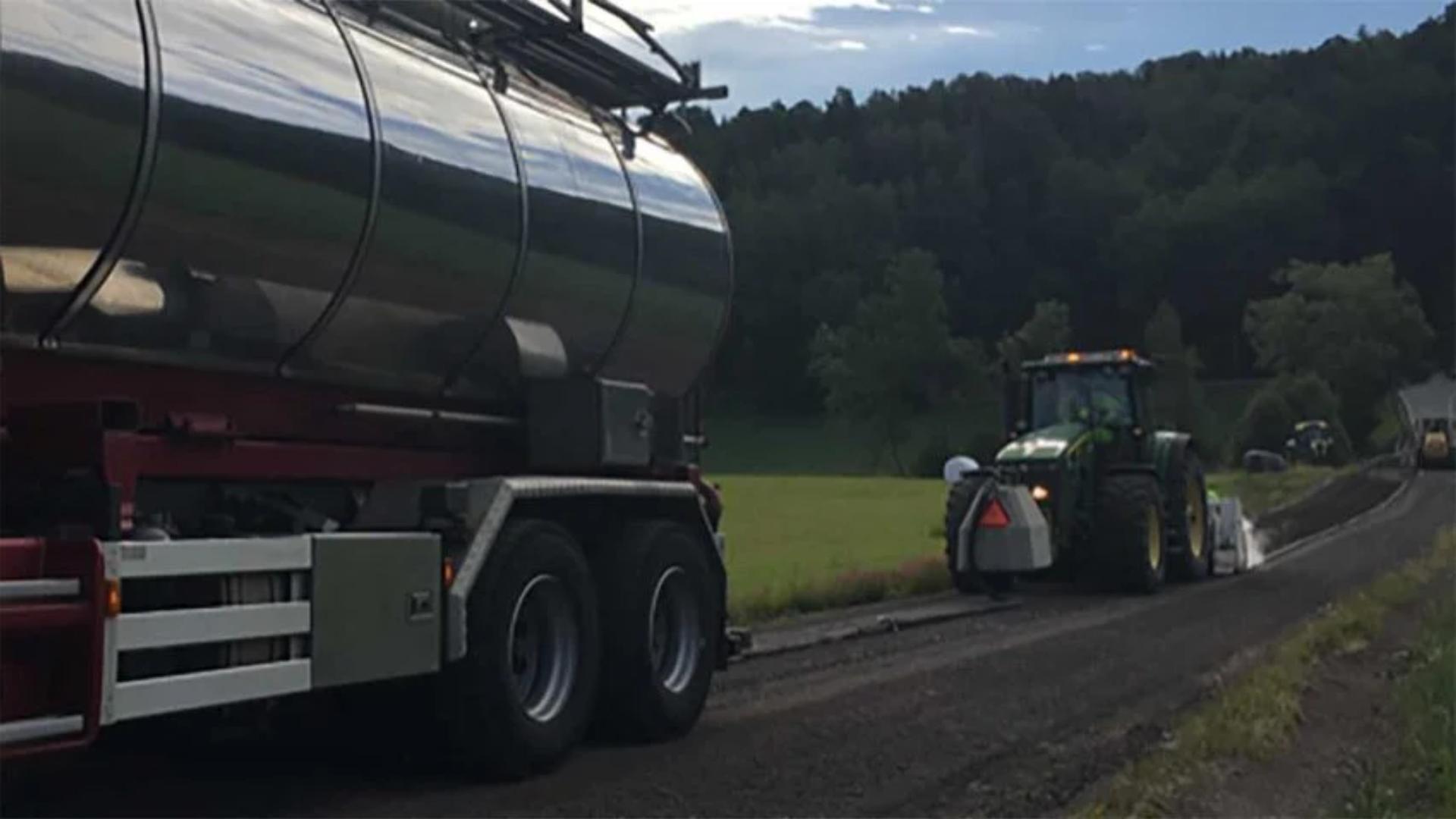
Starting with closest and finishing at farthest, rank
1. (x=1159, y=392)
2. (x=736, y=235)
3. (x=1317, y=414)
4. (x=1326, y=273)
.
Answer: (x=736, y=235), (x=1159, y=392), (x=1317, y=414), (x=1326, y=273)

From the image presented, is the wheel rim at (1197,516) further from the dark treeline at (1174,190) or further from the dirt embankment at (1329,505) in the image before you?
the dark treeline at (1174,190)

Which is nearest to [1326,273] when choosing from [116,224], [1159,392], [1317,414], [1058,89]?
[1317,414]

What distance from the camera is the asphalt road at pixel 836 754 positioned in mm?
7598

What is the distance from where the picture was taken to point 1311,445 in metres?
66.1

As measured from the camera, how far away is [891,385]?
9375 centimetres

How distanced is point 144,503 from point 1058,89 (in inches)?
4734

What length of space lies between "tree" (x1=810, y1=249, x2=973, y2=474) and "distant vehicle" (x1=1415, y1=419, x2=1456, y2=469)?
36732 mm

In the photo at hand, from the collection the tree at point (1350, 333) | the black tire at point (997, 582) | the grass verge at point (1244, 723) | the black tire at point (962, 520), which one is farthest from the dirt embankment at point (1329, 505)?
the tree at point (1350, 333)

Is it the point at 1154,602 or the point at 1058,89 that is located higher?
the point at 1058,89

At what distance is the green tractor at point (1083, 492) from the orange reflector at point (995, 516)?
11 mm

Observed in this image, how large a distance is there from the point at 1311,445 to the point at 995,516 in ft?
166

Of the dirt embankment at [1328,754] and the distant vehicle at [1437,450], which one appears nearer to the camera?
the dirt embankment at [1328,754]

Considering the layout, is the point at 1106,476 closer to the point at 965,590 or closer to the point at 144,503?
the point at 965,590

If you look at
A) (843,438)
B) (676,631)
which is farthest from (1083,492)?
(843,438)
